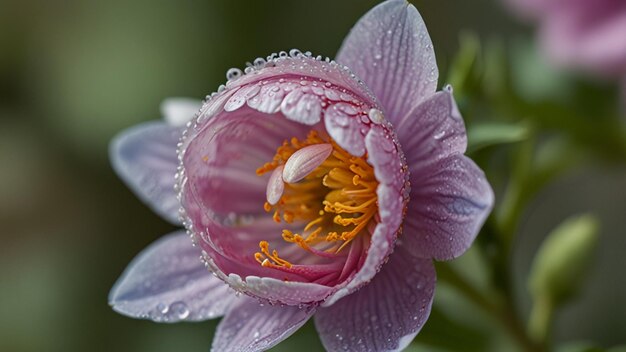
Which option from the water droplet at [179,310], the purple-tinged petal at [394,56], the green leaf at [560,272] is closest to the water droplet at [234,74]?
the purple-tinged petal at [394,56]

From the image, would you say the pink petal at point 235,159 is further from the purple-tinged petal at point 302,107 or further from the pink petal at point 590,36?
the pink petal at point 590,36

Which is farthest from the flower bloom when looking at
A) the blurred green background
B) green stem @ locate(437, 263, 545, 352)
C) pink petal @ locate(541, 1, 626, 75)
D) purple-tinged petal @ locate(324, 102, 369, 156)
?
the blurred green background

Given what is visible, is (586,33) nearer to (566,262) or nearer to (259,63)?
(566,262)

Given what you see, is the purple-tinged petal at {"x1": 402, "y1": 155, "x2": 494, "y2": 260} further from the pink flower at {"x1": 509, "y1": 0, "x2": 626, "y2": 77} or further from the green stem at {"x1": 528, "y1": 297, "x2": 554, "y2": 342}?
the pink flower at {"x1": 509, "y1": 0, "x2": 626, "y2": 77}

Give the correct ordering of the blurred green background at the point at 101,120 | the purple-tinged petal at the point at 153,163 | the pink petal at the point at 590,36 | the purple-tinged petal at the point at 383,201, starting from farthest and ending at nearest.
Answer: the blurred green background at the point at 101,120 < the pink petal at the point at 590,36 < the purple-tinged petal at the point at 153,163 < the purple-tinged petal at the point at 383,201

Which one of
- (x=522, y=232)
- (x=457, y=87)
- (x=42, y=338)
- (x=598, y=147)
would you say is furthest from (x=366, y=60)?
(x=42, y=338)

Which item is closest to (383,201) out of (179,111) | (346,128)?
(346,128)
